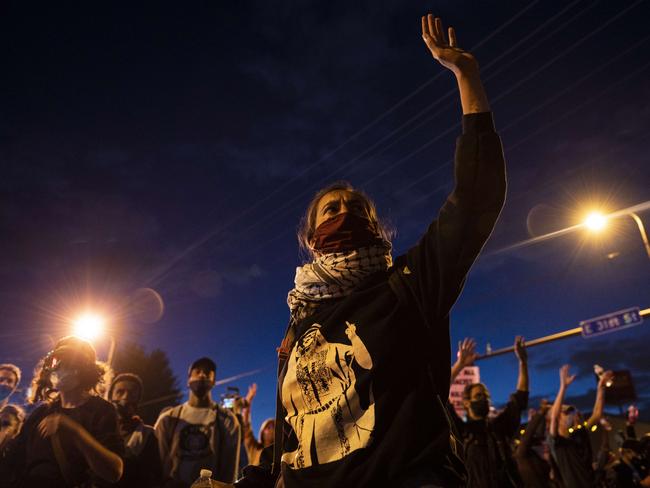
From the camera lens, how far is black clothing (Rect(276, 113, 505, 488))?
156 cm

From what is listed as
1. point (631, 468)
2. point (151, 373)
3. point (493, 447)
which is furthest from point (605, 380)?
point (151, 373)

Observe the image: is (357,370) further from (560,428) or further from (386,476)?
(560,428)

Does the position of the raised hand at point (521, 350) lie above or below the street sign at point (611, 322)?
below

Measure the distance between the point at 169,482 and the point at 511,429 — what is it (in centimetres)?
425

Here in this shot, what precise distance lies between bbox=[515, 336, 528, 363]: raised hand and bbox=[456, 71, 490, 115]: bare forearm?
5072mm

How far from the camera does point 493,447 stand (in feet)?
16.4

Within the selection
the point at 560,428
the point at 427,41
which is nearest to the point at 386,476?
the point at 427,41

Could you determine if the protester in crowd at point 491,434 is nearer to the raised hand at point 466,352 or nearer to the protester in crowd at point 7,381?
the raised hand at point 466,352

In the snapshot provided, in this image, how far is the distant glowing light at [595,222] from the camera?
51.8 feet

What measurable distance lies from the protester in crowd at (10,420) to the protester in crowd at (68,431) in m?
2.12

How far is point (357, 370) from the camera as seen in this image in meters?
1.76

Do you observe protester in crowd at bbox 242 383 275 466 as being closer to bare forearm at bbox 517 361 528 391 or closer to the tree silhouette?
bare forearm at bbox 517 361 528 391

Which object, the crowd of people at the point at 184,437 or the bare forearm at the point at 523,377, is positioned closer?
the crowd of people at the point at 184,437

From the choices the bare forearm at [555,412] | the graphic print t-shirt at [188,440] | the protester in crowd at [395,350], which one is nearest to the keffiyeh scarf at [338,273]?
the protester in crowd at [395,350]
